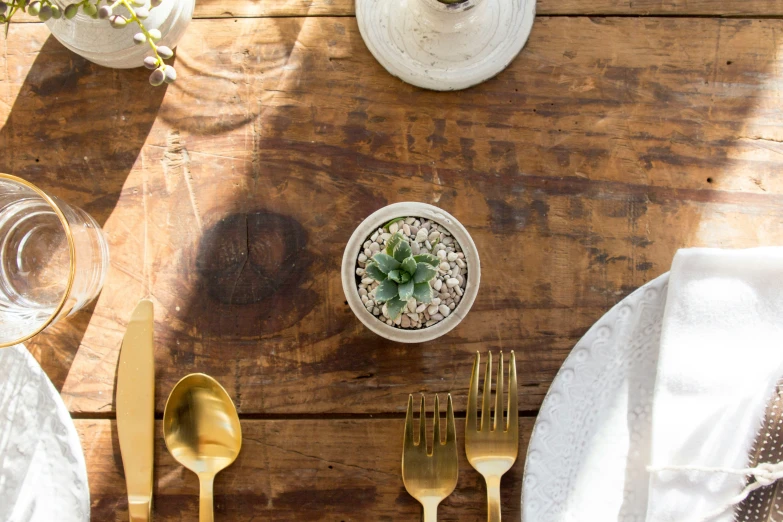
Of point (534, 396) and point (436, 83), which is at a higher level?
point (436, 83)

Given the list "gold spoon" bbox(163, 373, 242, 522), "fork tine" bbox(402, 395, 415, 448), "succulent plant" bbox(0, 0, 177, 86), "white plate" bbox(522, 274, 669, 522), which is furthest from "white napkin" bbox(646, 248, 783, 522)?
"succulent plant" bbox(0, 0, 177, 86)

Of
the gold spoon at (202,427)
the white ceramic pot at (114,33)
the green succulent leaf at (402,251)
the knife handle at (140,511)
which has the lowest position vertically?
the knife handle at (140,511)

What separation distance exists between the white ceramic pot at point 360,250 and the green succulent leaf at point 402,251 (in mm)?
93

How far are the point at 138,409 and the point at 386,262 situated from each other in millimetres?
356

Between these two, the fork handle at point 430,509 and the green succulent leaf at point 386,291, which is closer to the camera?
the green succulent leaf at point 386,291

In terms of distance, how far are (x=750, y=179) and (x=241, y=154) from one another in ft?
2.03

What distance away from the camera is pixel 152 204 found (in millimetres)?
767

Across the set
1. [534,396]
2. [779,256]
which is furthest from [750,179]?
[534,396]

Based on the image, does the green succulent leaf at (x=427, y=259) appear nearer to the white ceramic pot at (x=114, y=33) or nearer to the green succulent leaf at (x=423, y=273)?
the green succulent leaf at (x=423, y=273)

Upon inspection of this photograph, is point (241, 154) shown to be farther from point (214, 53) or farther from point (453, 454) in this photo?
point (453, 454)

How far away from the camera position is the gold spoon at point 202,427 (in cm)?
72

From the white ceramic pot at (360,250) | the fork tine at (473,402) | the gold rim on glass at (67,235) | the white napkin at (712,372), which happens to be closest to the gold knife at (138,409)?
the gold rim on glass at (67,235)

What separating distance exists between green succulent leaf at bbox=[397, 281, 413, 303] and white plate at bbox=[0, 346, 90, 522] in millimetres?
432

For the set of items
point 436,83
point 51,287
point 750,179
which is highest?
point 436,83
